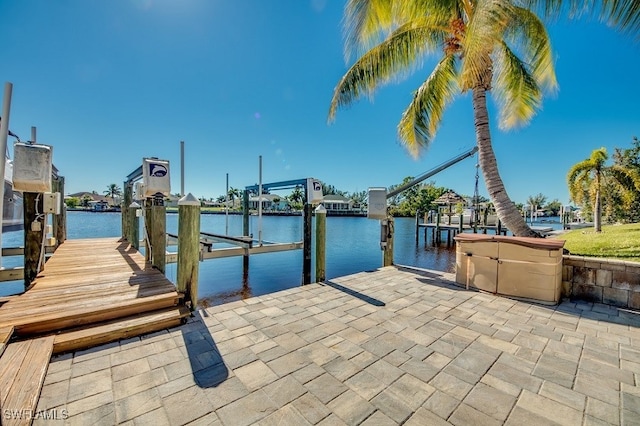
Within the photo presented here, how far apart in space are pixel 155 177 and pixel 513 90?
8.73m

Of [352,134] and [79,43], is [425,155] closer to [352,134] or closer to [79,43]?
[79,43]

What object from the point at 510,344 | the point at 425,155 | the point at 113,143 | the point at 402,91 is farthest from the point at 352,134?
the point at 510,344

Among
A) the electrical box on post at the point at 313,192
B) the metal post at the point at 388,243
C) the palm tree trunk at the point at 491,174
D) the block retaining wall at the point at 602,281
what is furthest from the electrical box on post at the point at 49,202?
the block retaining wall at the point at 602,281

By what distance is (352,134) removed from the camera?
19906 millimetres

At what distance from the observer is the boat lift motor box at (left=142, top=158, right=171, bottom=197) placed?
512 centimetres

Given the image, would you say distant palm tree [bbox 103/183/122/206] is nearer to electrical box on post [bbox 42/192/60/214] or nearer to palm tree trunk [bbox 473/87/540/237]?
electrical box on post [bbox 42/192/60/214]

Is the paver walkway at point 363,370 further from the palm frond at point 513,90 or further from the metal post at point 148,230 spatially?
the palm frond at point 513,90

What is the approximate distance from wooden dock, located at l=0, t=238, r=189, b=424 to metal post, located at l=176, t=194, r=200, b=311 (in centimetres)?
18

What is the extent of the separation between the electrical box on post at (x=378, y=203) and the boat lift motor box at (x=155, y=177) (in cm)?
462

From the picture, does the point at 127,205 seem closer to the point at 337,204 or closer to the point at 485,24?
the point at 485,24

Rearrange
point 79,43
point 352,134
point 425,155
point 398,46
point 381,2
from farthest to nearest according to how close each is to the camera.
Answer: point 352,134
point 425,155
point 79,43
point 398,46
point 381,2

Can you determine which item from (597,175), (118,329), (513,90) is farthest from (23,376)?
(597,175)

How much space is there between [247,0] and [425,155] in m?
6.73

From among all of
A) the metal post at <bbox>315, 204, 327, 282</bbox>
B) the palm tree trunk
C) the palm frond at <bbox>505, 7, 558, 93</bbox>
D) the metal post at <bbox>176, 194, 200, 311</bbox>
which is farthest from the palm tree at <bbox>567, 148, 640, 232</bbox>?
the metal post at <bbox>176, 194, 200, 311</bbox>
